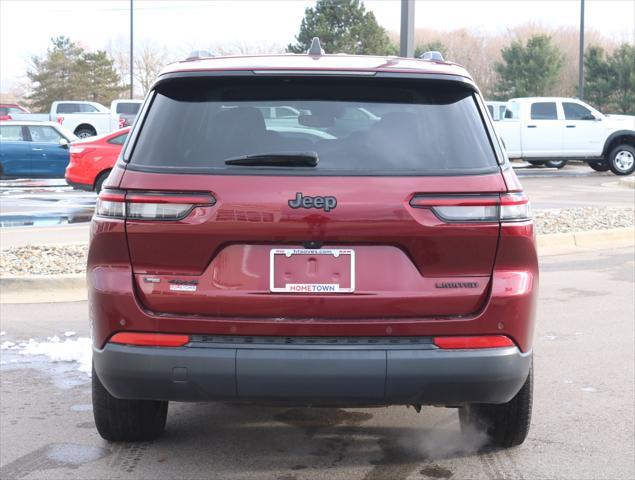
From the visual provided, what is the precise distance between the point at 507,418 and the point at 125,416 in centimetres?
177

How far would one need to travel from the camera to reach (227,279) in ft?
11.7

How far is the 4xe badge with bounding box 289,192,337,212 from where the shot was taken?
3529 millimetres

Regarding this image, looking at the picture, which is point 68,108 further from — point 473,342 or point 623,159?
point 473,342

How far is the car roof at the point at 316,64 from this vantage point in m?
3.87

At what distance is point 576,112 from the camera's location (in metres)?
25.5

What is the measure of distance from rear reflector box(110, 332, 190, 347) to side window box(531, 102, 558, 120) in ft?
75.7

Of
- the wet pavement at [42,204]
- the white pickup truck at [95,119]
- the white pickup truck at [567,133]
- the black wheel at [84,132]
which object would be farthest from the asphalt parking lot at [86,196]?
the black wheel at [84,132]

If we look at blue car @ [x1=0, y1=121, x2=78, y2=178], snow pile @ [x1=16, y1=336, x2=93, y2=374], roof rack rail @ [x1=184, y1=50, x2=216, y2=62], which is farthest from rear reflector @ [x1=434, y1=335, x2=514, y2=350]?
blue car @ [x1=0, y1=121, x2=78, y2=178]

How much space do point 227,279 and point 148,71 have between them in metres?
84.4

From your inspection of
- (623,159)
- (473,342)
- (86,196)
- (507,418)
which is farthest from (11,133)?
(473,342)

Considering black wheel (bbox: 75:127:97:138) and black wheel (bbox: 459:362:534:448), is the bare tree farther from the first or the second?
black wheel (bbox: 459:362:534:448)

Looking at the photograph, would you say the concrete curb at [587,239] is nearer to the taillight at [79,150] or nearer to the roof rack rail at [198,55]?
the roof rack rail at [198,55]

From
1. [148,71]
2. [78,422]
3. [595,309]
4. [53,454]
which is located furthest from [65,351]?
[148,71]

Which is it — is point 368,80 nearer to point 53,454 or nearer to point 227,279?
point 227,279
